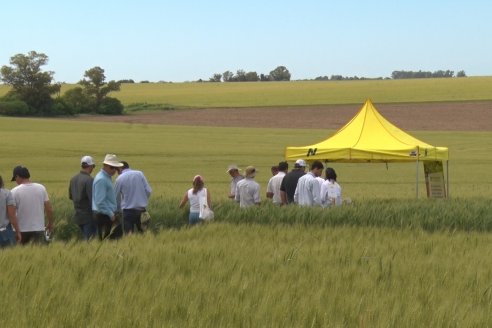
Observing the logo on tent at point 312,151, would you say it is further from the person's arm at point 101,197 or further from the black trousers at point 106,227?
the person's arm at point 101,197

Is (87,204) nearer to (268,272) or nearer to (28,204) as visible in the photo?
(28,204)

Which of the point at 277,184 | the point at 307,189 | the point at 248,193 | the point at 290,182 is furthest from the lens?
the point at 277,184

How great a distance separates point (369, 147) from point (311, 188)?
6.53 m

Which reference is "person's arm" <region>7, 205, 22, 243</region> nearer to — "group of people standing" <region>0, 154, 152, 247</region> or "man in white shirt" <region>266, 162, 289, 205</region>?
"group of people standing" <region>0, 154, 152, 247</region>

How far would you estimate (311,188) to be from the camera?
1633 centimetres

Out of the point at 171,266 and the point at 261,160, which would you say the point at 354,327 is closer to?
the point at 171,266

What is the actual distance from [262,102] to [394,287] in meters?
86.4

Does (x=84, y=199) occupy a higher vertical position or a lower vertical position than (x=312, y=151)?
higher

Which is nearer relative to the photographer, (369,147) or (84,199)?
(84,199)

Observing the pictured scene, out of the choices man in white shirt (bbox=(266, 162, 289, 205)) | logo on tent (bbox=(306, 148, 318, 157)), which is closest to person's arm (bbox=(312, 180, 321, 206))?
man in white shirt (bbox=(266, 162, 289, 205))

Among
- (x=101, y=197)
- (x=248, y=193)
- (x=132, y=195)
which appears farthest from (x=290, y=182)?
(x=101, y=197)

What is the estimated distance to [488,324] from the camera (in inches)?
271

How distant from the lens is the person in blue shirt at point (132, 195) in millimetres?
14438

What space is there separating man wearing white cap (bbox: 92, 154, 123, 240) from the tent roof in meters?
9.17
